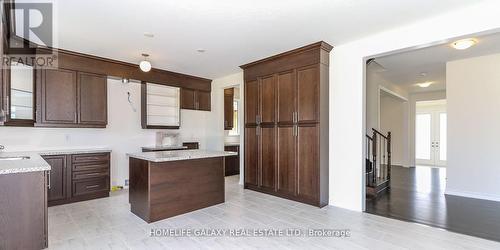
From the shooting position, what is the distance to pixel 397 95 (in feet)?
22.7

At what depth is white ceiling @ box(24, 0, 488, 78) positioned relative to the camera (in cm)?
253

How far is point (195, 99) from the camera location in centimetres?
586

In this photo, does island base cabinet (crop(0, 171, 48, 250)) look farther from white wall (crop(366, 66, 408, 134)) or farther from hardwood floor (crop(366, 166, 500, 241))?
white wall (crop(366, 66, 408, 134))

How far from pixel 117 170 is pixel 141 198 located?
1.98 m

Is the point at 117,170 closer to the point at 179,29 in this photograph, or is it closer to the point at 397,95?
the point at 179,29

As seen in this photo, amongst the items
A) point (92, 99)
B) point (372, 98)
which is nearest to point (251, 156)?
point (372, 98)

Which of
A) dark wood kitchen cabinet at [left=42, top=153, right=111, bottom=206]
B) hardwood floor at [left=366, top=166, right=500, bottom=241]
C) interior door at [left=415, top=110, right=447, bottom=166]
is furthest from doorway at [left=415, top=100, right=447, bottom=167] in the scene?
dark wood kitchen cabinet at [left=42, top=153, right=111, bottom=206]

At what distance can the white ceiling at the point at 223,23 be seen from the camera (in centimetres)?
253

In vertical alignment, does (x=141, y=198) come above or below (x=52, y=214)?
above

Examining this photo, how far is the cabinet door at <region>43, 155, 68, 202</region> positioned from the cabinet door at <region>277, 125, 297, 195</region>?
3475 millimetres

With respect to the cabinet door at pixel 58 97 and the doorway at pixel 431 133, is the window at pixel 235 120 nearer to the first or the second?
the cabinet door at pixel 58 97

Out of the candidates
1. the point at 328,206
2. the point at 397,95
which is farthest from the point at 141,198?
the point at 397,95

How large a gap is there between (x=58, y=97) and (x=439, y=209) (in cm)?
618

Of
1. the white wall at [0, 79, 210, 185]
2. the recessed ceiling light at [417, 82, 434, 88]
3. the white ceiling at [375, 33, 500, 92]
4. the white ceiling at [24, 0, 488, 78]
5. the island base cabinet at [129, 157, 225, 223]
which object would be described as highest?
the white ceiling at [24, 0, 488, 78]
